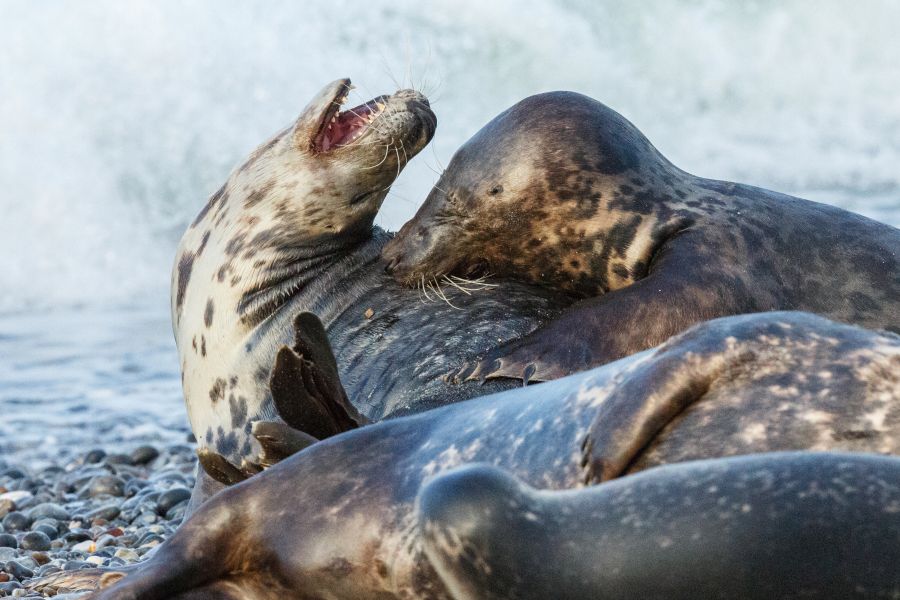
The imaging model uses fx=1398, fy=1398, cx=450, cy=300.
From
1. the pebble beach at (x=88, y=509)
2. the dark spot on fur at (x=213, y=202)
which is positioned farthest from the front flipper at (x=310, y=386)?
the dark spot on fur at (x=213, y=202)

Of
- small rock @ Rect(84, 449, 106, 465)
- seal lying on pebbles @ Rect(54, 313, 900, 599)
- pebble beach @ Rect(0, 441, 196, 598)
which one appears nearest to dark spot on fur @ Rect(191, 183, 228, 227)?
pebble beach @ Rect(0, 441, 196, 598)

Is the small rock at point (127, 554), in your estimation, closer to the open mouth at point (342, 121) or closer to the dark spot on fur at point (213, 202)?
the dark spot on fur at point (213, 202)

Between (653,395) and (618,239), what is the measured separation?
252cm

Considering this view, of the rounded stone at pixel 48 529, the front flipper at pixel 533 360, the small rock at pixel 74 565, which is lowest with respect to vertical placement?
the rounded stone at pixel 48 529

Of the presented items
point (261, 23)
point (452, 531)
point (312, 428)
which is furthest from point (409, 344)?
point (261, 23)

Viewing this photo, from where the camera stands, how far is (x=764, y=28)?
1962 cm

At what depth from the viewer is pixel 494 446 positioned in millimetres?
3080

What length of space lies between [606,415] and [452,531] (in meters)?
0.56

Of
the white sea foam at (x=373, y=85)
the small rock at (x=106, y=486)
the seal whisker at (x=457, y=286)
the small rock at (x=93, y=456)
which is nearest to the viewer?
the seal whisker at (x=457, y=286)

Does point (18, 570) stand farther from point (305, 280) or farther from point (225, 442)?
point (305, 280)

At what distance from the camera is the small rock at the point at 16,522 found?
6430 mm

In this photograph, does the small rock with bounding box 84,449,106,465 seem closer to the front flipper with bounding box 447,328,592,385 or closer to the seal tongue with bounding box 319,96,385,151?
the seal tongue with bounding box 319,96,385,151

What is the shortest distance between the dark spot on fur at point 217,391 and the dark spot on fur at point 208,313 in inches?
11.2

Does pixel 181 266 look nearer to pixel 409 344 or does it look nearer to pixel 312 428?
pixel 409 344
